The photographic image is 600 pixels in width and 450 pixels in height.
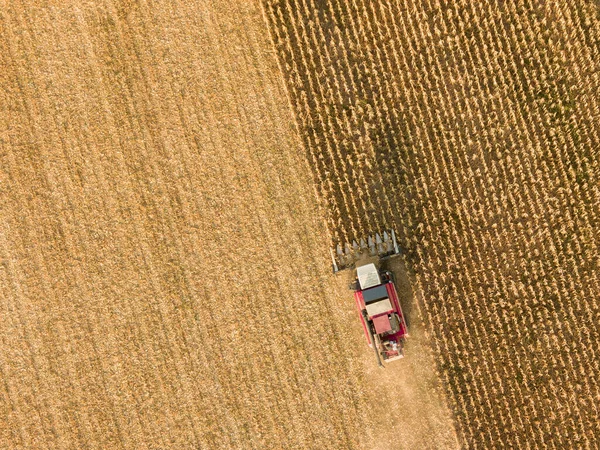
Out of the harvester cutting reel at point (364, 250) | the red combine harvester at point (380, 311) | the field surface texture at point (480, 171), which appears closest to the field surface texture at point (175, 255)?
the field surface texture at point (480, 171)

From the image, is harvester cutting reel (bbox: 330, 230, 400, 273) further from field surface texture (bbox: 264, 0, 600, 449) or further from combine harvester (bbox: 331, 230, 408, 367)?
field surface texture (bbox: 264, 0, 600, 449)

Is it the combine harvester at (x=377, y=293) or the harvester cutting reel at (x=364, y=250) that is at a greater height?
the harvester cutting reel at (x=364, y=250)

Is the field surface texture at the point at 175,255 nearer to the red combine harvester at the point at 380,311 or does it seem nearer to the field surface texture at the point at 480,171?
the field surface texture at the point at 480,171

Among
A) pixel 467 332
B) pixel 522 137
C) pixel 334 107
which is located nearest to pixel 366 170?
pixel 334 107

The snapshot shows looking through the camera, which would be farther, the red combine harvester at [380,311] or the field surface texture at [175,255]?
the field surface texture at [175,255]

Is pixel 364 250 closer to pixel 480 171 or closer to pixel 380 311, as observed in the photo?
pixel 380 311

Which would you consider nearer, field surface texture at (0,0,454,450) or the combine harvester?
the combine harvester

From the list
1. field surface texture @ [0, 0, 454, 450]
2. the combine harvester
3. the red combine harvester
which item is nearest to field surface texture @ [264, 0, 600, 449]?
field surface texture @ [0, 0, 454, 450]
